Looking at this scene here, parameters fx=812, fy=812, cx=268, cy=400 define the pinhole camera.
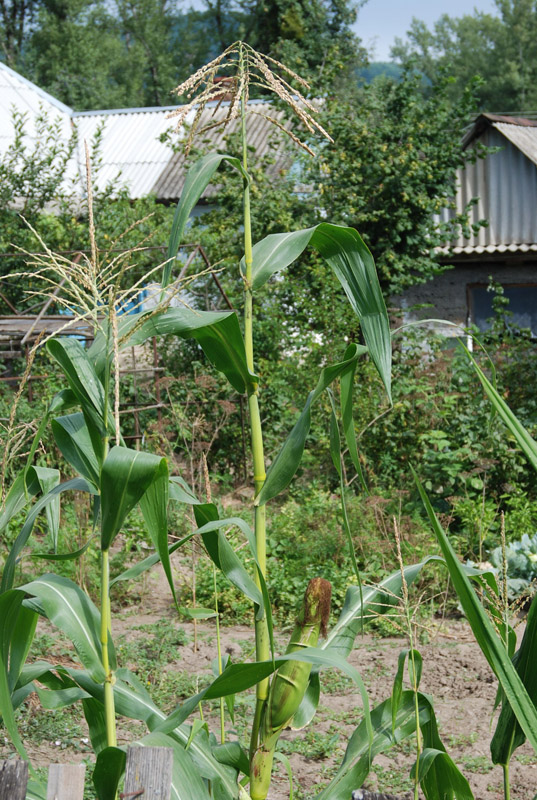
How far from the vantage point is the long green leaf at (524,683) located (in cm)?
148

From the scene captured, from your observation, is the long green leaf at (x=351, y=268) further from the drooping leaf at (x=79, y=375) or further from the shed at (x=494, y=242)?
the shed at (x=494, y=242)

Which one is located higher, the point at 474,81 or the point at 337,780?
the point at 474,81

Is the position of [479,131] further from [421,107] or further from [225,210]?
[225,210]

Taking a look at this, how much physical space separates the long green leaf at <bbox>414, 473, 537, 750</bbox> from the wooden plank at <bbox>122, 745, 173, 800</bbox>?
22.2 inches

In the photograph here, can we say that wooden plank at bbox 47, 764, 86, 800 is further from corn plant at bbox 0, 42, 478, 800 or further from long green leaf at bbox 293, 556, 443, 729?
long green leaf at bbox 293, 556, 443, 729

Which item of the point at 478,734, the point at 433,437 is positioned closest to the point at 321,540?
the point at 433,437

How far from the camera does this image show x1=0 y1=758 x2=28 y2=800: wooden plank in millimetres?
1426

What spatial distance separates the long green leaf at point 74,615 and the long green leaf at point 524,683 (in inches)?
31.8

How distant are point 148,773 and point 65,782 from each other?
0.18m

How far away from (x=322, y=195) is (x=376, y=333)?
335 inches

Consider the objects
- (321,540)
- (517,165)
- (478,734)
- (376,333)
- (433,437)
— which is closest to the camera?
(376,333)

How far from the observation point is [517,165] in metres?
12.2

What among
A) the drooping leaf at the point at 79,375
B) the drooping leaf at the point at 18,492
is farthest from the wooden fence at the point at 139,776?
the drooping leaf at the point at 79,375

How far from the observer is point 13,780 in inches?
56.2
